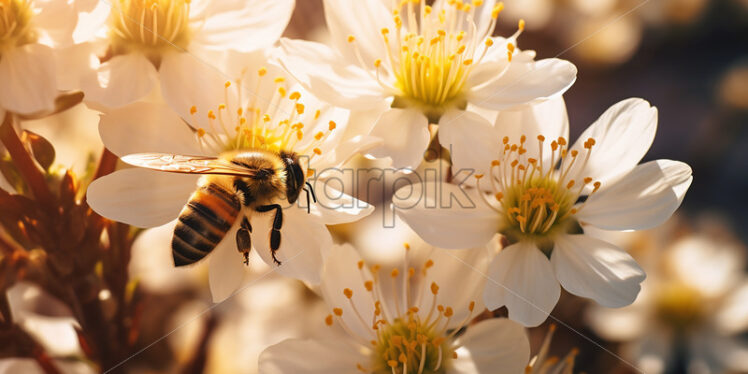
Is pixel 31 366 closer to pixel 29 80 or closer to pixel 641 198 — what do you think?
pixel 29 80

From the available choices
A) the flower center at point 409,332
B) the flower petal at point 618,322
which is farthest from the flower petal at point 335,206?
the flower petal at point 618,322

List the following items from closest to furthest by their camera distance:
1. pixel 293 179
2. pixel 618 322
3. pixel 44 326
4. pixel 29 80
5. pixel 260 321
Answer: pixel 29 80 → pixel 293 179 → pixel 44 326 → pixel 260 321 → pixel 618 322

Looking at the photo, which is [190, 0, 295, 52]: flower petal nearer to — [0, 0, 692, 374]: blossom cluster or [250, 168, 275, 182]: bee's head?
[0, 0, 692, 374]: blossom cluster

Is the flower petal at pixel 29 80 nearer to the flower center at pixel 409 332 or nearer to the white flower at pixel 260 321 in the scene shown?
the flower center at pixel 409 332

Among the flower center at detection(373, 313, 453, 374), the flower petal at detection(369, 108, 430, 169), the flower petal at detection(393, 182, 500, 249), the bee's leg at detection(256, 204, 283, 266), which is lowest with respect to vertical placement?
the flower center at detection(373, 313, 453, 374)

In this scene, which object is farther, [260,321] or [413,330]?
[260,321]

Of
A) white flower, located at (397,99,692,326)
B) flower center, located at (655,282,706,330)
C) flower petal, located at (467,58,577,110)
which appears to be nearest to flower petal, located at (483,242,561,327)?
white flower, located at (397,99,692,326)

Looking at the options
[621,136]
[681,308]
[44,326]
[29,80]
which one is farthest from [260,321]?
[681,308]
